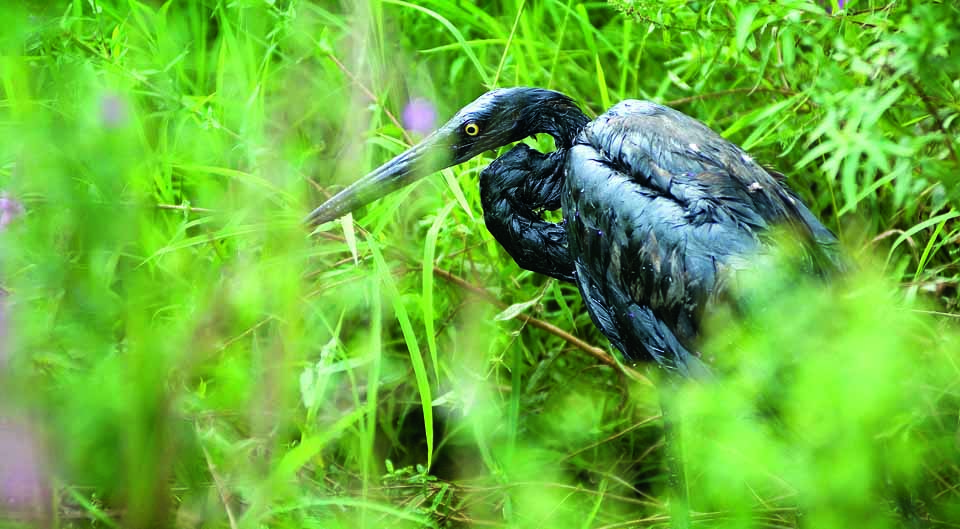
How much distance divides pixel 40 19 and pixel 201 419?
892 millimetres

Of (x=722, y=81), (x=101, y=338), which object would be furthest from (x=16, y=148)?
(x=722, y=81)

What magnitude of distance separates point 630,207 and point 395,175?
0.52 meters

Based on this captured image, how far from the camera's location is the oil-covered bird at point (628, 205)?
61.6 inches

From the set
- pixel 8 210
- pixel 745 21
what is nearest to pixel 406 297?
pixel 8 210

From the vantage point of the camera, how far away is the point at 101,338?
65.3 inches

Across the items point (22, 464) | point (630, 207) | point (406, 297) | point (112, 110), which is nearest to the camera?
point (22, 464)

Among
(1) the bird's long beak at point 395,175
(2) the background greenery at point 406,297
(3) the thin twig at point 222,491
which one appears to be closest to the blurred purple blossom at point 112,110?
(2) the background greenery at point 406,297

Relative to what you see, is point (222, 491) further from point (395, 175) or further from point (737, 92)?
point (737, 92)

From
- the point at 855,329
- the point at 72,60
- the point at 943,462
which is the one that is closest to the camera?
the point at 855,329

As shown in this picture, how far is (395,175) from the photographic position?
1.90 m

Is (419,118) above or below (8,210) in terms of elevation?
below

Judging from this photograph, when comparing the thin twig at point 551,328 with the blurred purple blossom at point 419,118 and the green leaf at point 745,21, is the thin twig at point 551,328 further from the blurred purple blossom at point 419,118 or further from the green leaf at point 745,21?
the green leaf at point 745,21

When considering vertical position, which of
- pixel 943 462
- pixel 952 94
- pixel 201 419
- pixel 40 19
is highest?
pixel 40 19

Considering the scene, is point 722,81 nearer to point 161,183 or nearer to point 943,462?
point 943,462
